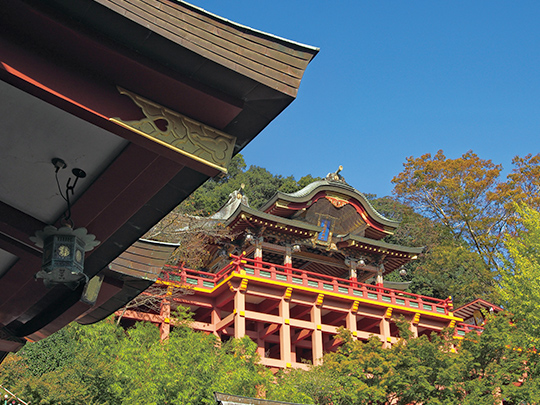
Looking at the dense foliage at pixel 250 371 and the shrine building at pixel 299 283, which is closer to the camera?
the dense foliage at pixel 250 371

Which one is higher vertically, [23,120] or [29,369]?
[29,369]

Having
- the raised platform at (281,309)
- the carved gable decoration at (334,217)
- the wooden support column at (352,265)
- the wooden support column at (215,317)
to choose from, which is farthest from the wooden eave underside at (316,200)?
the wooden support column at (215,317)

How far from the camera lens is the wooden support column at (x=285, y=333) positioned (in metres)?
21.8

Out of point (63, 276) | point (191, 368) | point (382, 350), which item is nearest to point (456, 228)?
point (382, 350)

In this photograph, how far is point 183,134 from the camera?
3.62 metres

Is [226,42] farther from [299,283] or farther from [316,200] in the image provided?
[316,200]

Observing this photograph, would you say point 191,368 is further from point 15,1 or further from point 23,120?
point 15,1

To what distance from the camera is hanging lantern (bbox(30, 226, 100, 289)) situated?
13.8ft

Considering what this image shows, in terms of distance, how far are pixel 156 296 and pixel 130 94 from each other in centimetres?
1809

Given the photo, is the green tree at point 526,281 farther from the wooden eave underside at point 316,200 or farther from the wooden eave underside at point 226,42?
the wooden eave underside at point 226,42

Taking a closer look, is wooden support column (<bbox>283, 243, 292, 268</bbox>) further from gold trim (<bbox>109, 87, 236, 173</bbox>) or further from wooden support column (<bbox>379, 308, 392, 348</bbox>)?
gold trim (<bbox>109, 87, 236, 173</bbox>)

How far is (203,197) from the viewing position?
42.4 m

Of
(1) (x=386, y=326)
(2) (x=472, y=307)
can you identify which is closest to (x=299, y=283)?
(1) (x=386, y=326)

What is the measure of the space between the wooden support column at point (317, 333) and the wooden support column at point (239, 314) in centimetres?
296
